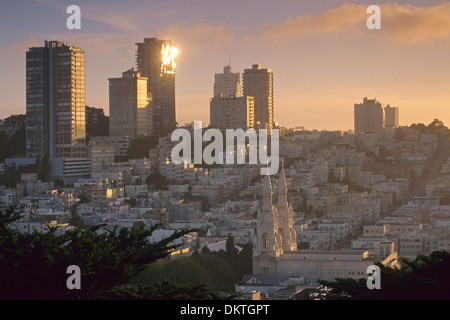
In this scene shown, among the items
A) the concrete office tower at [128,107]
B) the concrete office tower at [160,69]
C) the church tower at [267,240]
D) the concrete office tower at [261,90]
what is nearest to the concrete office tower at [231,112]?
the concrete office tower at [160,69]

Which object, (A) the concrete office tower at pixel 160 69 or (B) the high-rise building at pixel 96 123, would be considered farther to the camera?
(A) the concrete office tower at pixel 160 69

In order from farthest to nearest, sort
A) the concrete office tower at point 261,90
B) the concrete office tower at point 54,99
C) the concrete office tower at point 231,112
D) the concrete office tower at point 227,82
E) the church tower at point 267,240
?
the concrete office tower at point 227,82, the concrete office tower at point 261,90, the concrete office tower at point 231,112, the concrete office tower at point 54,99, the church tower at point 267,240

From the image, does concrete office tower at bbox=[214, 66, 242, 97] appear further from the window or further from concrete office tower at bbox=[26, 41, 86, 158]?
the window

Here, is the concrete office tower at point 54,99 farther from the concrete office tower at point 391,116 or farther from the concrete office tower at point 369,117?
the concrete office tower at point 391,116

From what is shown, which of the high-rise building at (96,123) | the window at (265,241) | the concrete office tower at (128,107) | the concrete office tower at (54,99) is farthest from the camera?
the high-rise building at (96,123)

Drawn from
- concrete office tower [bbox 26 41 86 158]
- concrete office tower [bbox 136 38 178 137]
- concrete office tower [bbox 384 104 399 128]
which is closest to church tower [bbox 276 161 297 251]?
concrete office tower [bbox 26 41 86 158]
